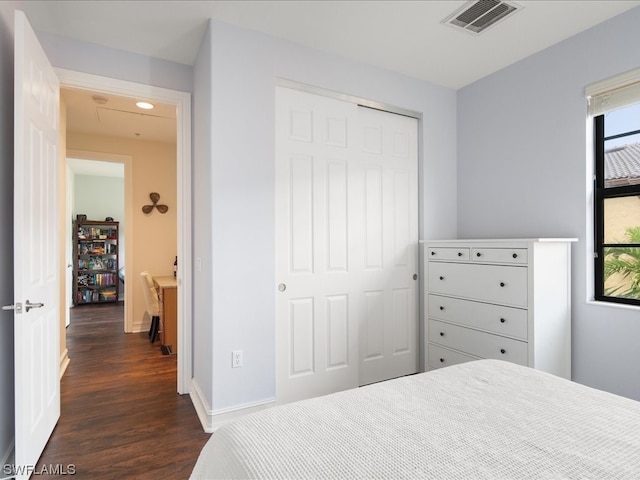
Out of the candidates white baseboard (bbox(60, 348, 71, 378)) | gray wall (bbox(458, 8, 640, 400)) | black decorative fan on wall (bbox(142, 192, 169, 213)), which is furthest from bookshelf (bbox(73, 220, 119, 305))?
gray wall (bbox(458, 8, 640, 400))

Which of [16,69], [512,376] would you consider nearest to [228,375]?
[512,376]

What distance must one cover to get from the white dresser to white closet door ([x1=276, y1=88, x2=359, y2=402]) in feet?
2.44

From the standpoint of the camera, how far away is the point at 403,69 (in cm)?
302

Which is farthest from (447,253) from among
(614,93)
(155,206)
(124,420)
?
(155,206)

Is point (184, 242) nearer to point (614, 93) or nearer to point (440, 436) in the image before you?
point (440, 436)

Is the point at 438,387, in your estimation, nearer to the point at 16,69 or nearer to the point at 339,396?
the point at 339,396

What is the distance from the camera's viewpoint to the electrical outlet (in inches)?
92.3

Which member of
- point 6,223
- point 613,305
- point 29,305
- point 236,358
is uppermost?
point 6,223

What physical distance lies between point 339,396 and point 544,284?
1.78 meters

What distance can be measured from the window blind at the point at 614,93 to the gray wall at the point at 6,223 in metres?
3.47

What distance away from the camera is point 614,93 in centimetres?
235

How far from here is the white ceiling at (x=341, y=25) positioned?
2188 mm

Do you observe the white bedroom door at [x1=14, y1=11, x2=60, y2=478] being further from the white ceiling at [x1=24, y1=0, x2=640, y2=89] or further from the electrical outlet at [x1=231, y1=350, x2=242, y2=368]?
the electrical outlet at [x1=231, y1=350, x2=242, y2=368]

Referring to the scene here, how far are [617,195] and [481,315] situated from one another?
1161 millimetres
